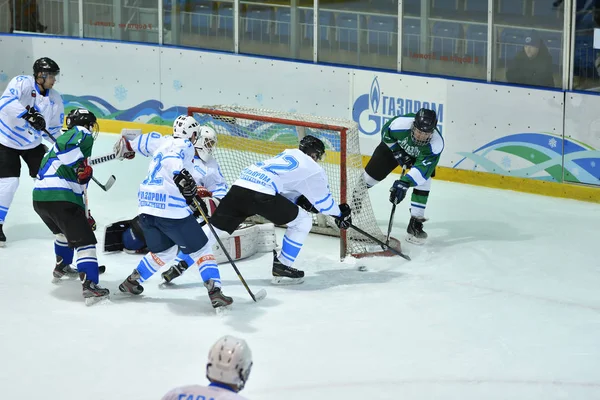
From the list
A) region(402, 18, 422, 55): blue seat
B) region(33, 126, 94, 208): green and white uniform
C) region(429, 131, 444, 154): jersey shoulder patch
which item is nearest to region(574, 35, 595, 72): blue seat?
region(402, 18, 422, 55): blue seat

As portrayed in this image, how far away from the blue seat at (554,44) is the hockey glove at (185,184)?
142 inches

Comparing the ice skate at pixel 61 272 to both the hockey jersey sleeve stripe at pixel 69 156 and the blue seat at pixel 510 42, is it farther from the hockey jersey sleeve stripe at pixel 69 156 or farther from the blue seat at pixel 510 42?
the blue seat at pixel 510 42

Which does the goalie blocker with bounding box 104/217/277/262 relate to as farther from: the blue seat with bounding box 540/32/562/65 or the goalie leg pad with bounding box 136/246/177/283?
the blue seat with bounding box 540/32/562/65

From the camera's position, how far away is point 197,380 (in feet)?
15.3

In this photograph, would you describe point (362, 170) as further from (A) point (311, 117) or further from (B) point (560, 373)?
(B) point (560, 373)

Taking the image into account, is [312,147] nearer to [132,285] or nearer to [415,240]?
[132,285]

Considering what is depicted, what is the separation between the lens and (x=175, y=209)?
210 inches

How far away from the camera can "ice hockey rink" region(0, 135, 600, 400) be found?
460cm

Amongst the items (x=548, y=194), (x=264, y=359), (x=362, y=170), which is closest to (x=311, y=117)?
(x=362, y=170)

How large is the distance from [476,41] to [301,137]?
2.00 metres

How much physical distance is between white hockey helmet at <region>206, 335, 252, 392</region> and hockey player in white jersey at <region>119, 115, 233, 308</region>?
2.52 metres

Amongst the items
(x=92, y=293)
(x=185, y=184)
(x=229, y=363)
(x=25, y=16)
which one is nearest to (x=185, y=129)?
(x=185, y=184)

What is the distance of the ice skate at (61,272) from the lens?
19.6ft

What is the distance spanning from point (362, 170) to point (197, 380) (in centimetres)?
267
